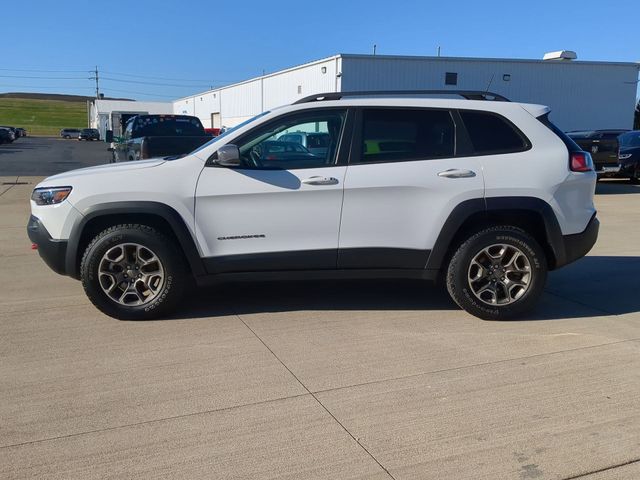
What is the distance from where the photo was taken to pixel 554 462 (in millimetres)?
3051

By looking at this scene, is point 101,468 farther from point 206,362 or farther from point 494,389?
point 494,389

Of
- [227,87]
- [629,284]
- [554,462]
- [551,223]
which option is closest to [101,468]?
[554,462]

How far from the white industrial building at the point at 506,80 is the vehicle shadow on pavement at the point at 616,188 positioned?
357 inches

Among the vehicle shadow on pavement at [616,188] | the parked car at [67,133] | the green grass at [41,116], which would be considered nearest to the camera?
the vehicle shadow on pavement at [616,188]

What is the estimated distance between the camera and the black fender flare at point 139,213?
4891 millimetres

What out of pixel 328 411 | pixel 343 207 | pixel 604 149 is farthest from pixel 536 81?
pixel 328 411

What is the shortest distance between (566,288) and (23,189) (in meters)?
14.3

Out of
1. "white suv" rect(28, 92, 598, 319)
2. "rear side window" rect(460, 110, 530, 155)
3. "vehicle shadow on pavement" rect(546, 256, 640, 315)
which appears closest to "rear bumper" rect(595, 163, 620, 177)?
"vehicle shadow on pavement" rect(546, 256, 640, 315)

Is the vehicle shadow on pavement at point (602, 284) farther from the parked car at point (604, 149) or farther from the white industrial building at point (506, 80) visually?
the white industrial building at point (506, 80)

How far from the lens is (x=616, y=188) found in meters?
17.5

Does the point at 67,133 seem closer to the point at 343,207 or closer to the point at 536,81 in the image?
the point at 536,81

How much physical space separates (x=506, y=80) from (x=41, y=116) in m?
105

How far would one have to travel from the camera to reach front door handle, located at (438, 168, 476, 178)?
16.6 ft

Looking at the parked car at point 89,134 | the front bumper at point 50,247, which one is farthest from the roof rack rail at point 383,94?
the parked car at point 89,134
